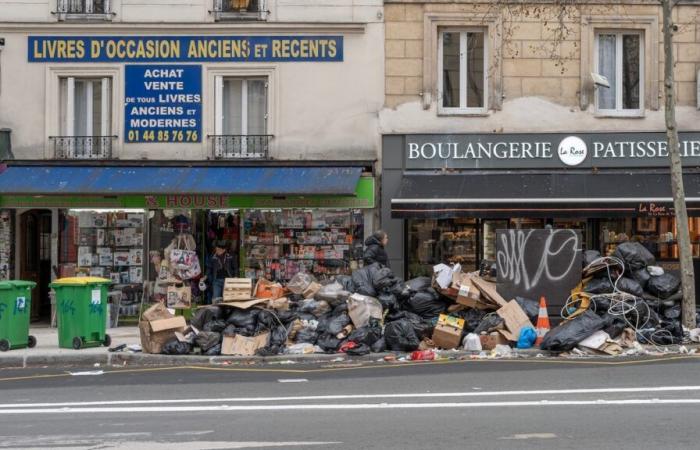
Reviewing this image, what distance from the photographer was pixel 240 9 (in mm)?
18781

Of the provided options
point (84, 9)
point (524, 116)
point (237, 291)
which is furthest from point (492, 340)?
A: point (84, 9)

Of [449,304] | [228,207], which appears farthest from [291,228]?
[449,304]

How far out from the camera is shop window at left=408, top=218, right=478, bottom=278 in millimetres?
18625

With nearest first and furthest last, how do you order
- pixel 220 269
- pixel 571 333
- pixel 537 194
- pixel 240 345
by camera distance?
pixel 571 333 → pixel 240 345 → pixel 537 194 → pixel 220 269

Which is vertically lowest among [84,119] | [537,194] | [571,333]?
[571,333]

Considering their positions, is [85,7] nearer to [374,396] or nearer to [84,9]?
[84,9]

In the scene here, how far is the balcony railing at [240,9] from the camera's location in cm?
1864

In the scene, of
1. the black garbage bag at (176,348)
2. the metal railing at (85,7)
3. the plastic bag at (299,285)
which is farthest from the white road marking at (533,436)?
the metal railing at (85,7)

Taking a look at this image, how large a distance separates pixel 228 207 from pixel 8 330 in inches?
217

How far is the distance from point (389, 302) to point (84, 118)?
8.63 meters

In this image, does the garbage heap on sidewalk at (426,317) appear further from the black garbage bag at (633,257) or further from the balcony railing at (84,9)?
the balcony railing at (84,9)

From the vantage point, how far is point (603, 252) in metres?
18.5

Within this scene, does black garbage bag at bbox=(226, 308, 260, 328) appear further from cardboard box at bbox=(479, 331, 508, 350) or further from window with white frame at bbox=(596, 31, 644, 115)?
window with white frame at bbox=(596, 31, 644, 115)

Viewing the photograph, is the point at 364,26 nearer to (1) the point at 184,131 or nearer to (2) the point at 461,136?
(2) the point at 461,136
